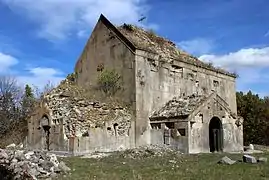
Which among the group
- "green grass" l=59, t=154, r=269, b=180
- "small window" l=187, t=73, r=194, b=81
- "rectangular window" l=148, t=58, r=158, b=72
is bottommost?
"green grass" l=59, t=154, r=269, b=180

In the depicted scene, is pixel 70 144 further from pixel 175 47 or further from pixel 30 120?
pixel 175 47

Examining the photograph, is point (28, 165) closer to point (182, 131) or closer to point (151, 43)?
point (182, 131)

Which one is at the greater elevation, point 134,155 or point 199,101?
point 199,101

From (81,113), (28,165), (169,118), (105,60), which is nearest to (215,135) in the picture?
(169,118)

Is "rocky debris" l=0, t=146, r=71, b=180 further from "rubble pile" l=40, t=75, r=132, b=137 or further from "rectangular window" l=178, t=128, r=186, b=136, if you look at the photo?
"rectangular window" l=178, t=128, r=186, b=136

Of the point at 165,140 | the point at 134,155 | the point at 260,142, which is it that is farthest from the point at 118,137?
the point at 260,142

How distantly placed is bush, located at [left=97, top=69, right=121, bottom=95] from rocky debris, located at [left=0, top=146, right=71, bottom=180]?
14.8 metres

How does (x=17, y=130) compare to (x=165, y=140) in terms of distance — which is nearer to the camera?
(x=165, y=140)

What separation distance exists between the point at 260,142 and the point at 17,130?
107 ft

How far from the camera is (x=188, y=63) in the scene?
103 feet

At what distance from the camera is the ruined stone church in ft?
79.9

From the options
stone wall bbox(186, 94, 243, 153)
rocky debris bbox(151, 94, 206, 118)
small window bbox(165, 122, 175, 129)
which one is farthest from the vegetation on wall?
small window bbox(165, 122, 175, 129)

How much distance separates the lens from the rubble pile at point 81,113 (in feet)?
78.8

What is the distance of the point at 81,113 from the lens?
24.7 metres
